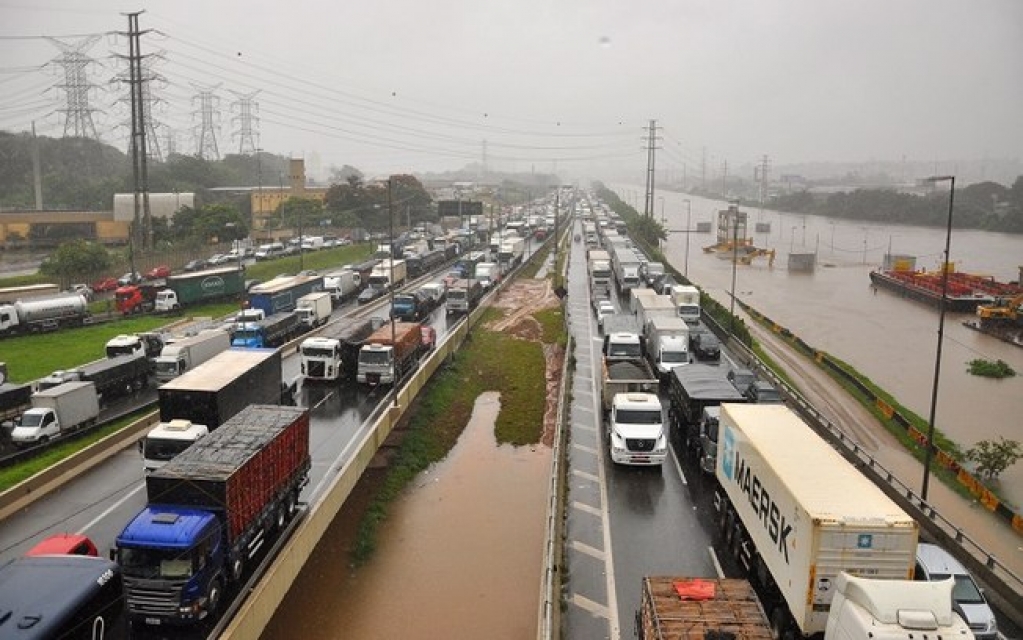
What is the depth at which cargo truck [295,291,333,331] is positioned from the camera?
3704cm

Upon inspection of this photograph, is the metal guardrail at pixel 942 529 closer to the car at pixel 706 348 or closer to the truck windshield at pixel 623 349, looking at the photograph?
the truck windshield at pixel 623 349

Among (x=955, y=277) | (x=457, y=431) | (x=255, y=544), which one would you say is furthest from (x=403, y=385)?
(x=955, y=277)

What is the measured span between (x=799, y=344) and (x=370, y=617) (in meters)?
28.4

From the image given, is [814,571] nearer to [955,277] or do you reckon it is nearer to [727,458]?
[727,458]

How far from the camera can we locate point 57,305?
38375mm

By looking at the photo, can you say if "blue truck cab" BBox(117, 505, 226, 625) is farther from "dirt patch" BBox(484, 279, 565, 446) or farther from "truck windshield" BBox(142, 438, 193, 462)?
"dirt patch" BBox(484, 279, 565, 446)

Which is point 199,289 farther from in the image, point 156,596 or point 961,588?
point 961,588

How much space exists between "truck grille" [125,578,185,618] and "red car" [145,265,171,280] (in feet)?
151

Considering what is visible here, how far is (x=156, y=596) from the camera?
12.0 m

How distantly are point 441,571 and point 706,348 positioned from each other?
1806 cm

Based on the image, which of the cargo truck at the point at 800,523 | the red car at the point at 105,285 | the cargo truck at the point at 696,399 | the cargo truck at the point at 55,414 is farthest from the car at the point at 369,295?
the cargo truck at the point at 800,523

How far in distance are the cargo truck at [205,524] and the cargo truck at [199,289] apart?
97.8ft

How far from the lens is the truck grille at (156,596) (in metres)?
11.9

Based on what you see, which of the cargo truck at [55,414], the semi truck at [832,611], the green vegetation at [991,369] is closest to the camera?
the semi truck at [832,611]
